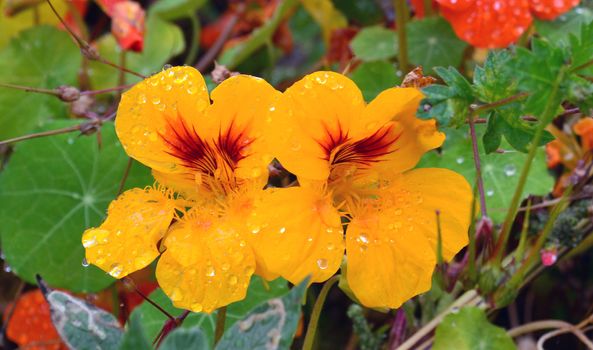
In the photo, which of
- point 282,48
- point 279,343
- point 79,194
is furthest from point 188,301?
point 282,48

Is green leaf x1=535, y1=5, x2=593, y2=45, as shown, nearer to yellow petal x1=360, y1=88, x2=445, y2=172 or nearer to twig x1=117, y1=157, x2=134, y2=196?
yellow petal x1=360, y1=88, x2=445, y2=172

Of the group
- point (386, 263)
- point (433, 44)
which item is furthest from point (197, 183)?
point (433, 44)

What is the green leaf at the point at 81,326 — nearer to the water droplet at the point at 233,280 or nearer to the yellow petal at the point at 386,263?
the water droplet at the point at 233,280

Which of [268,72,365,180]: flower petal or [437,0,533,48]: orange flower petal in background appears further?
[437,0,533,48]: orange flower petal in background

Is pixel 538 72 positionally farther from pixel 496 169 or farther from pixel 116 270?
pixel 116 270

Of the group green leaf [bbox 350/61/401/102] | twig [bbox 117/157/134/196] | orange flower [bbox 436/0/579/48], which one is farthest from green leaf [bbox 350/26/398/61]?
twig [bbox 117/157/134/196]

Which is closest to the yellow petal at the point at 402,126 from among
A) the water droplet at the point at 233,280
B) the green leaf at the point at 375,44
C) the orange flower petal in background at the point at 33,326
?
the water droplet at the point at 233,280

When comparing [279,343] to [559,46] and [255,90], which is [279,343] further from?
[559,46]
